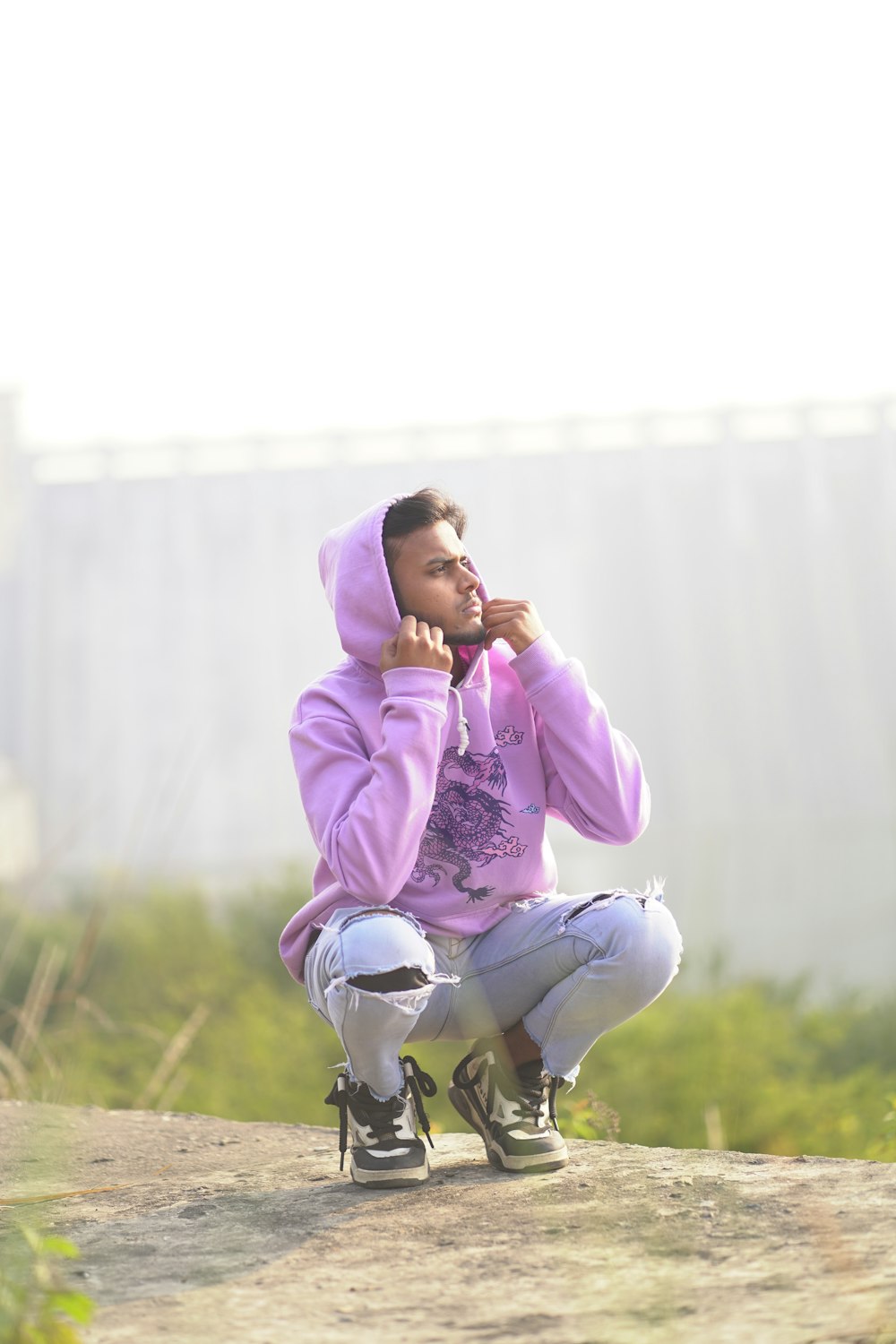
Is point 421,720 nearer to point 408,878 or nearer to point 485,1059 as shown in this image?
point 408,878

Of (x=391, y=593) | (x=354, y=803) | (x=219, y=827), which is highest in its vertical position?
(x=391, y=593)

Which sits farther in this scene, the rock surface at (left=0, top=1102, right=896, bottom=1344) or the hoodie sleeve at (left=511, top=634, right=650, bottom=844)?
the hoodie sleeve at (left=511, top=634, right=650, bottom=844)

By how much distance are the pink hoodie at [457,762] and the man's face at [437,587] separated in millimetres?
25

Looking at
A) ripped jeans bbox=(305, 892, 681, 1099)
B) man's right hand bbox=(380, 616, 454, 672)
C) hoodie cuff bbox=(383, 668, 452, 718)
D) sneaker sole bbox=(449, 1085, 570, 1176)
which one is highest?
man's right hand bbox=(380, 616, 454, 672)

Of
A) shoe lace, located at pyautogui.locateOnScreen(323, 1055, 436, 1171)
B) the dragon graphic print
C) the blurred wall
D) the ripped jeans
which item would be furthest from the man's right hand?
the blurred wall

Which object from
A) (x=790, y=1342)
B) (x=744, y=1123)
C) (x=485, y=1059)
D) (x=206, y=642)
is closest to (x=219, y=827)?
→ (x=206, y=642)

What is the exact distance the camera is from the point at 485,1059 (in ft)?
4.69

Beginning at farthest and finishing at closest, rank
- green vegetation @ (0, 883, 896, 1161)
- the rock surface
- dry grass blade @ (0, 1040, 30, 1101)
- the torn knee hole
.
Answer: green vegetation @ (0, 883, 896, 1161)
dry grass blade @ (0, 1040, 30, 1101)
the torn knee hole
the rock surface

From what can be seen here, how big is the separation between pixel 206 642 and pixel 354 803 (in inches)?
217

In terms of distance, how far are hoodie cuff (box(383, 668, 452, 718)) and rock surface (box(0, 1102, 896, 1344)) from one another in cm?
48

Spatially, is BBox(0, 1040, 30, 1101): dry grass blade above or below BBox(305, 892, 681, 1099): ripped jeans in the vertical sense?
below

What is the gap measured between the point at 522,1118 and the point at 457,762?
379 millimetres

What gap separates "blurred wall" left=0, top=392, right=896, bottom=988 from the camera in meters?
6.43

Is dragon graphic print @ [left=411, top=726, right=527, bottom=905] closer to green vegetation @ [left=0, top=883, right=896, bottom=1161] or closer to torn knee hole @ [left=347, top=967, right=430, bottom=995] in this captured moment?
torn knee hole @ [left=347, top=967, right=430, bottom=995]
